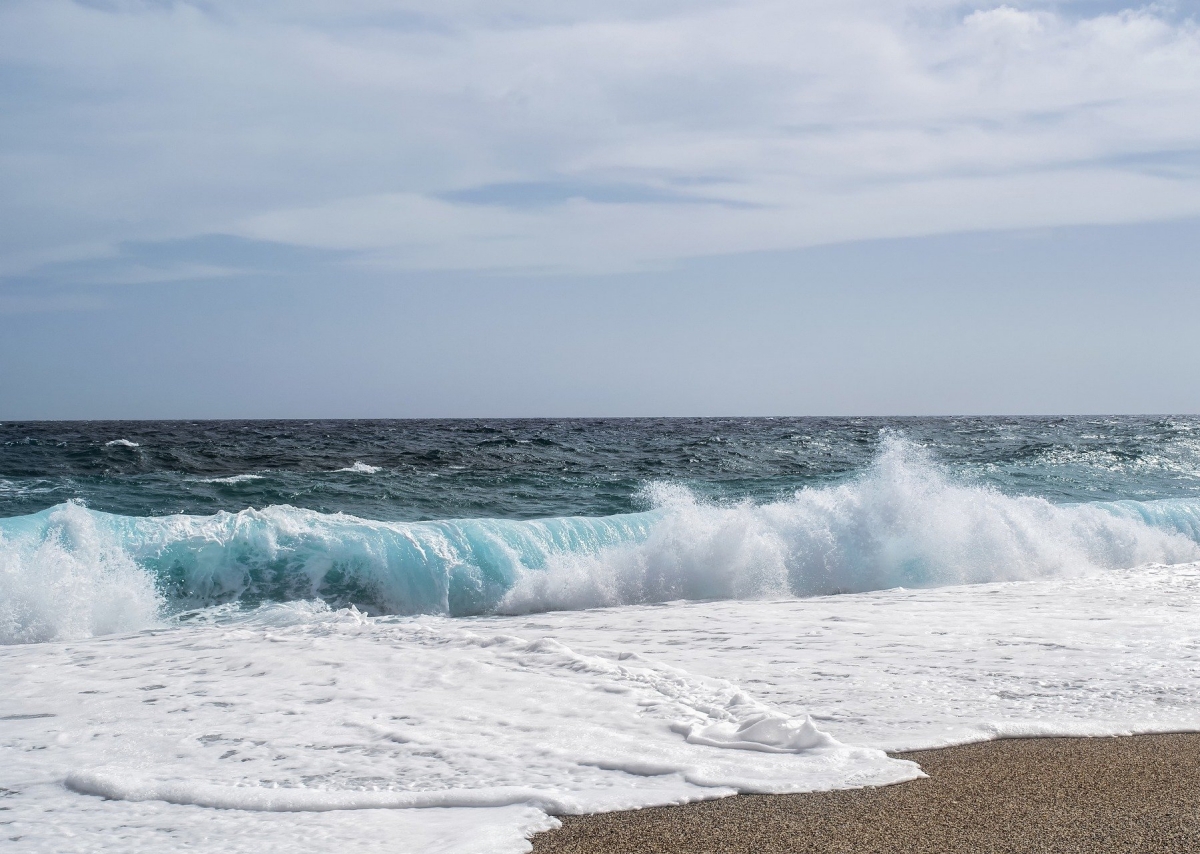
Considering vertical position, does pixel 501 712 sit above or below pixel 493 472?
below

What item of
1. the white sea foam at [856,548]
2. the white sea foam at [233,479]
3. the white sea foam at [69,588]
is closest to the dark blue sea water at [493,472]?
the white sea foam at [233,479]

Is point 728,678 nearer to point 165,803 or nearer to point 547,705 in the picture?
point 547,705

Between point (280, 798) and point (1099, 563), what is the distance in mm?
10625

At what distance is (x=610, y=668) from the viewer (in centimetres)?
562

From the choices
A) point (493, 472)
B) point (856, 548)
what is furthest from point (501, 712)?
point (493, 472)

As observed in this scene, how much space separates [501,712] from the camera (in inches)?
185

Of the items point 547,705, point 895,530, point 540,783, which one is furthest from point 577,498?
point 540,783

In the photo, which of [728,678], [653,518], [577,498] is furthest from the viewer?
[577,498]

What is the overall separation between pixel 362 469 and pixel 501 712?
15.4 meters

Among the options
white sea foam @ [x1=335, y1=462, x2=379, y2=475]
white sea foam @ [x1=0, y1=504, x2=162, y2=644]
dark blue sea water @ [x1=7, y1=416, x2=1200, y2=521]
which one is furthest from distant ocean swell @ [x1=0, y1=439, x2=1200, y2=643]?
white sea foam @ [x1=335, y1=462, x2=379, y2=475]

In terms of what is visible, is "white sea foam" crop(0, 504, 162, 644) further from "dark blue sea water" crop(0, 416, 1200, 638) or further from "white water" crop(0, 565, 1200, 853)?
"white water" crop(0, 565, 1200, 853)

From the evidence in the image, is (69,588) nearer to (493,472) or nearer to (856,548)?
(856,548)

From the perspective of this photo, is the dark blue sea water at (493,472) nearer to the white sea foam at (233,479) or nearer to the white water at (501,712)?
the white sea foam at (233,479)

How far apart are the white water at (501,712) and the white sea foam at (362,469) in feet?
36.6
